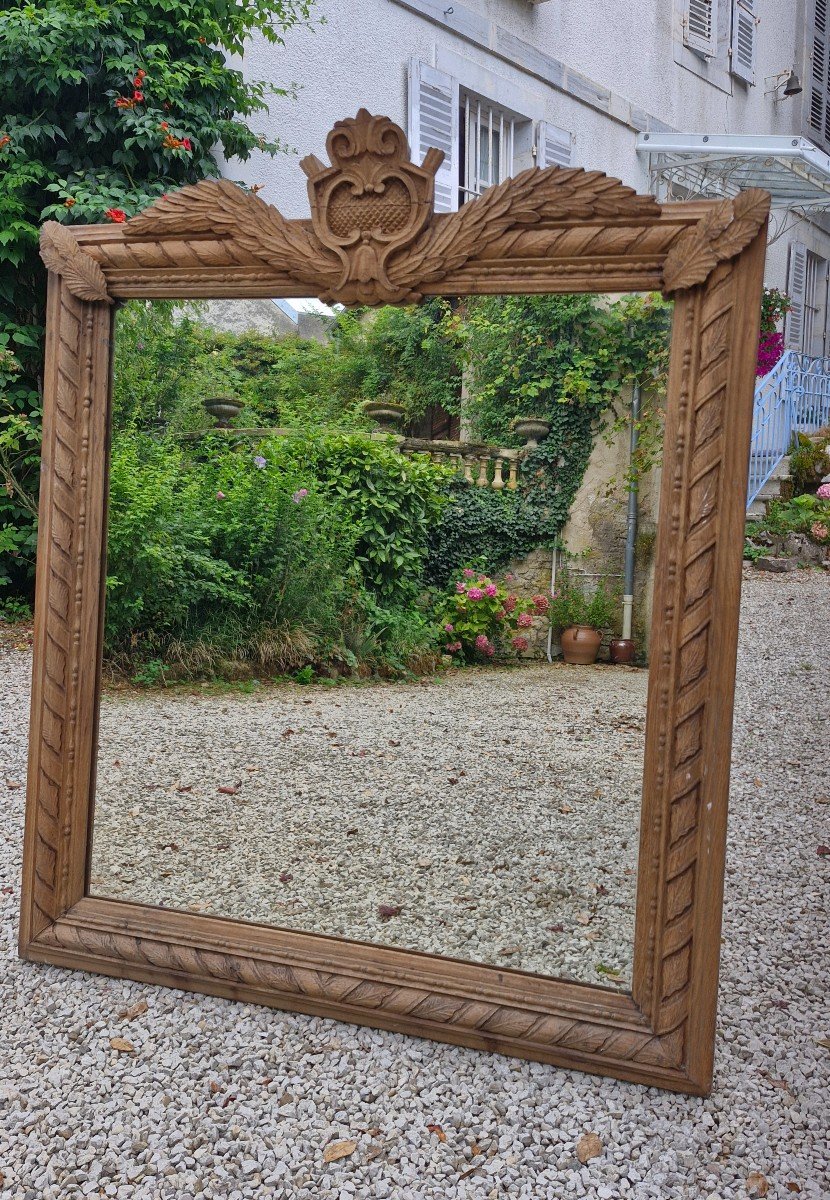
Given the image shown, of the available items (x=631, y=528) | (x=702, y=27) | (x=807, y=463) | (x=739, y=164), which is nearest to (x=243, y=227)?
(x=631, y=528)

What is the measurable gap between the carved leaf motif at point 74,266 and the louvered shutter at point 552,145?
7.66 m

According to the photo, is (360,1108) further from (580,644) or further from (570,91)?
(570,91)

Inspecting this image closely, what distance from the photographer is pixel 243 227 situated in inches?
81.7

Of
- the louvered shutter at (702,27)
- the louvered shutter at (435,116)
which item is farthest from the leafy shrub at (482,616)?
the louvered shutter at (702,27)

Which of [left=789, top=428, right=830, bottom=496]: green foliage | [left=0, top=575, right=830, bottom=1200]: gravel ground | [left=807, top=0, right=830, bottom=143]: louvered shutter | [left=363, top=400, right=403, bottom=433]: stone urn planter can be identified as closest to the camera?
[left=0, top=575, right=830, bottom=1200]: gravel ground

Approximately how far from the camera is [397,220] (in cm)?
201

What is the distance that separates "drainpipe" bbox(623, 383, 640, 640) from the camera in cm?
198

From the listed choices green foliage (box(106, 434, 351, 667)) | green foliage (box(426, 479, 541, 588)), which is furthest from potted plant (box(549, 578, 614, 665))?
green foliage (box(106, 434, 351, 667))

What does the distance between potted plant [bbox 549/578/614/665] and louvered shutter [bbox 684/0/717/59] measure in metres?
11.3

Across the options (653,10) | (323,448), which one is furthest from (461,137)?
(323,448)

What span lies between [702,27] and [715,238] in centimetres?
1165

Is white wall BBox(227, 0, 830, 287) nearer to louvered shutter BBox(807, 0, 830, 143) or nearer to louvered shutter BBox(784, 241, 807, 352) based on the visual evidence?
louvered shutter BBox(784, 241, 807, 352)

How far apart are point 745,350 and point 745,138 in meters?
8.91

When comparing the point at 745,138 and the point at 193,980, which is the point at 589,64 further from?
the point at 193,980
